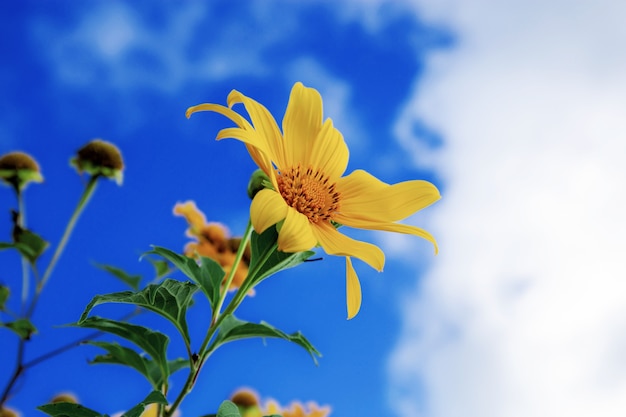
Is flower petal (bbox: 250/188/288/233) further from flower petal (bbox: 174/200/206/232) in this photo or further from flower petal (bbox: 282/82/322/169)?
flower petal (bbox: 174/200/206/232)

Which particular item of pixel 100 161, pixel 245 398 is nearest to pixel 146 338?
pixel 100 161

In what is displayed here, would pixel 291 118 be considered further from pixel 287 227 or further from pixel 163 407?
pixel 163 407

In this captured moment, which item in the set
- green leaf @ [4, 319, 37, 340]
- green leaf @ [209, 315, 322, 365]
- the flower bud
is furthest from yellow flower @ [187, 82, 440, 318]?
the flower bud

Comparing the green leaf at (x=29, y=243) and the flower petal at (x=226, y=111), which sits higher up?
the green leaf at (x=29, y=243)

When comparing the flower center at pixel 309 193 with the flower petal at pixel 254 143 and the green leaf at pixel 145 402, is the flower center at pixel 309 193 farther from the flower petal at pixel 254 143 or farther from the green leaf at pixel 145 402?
the green leaf at pixel 145 402

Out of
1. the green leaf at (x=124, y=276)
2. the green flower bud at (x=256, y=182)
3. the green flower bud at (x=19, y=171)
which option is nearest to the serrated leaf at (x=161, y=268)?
the green leaf at (x=124, y=276)
